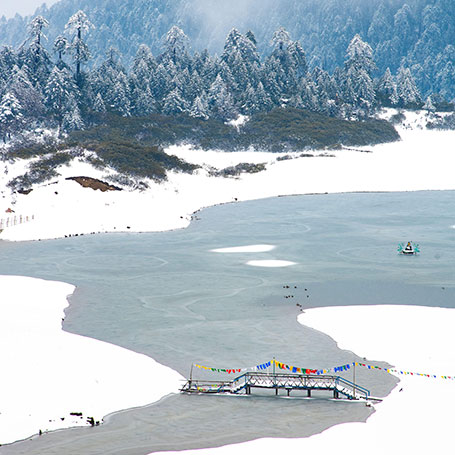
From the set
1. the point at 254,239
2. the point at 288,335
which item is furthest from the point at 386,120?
the point at 288,335

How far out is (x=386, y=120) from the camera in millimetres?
157125

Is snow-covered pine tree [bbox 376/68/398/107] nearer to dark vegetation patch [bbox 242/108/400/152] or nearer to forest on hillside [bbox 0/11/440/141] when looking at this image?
forest on hillside [bbox 0/11/440/141]

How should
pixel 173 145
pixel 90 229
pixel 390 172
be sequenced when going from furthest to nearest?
pixel 173 145
pixel 390 172
pixel 90 229

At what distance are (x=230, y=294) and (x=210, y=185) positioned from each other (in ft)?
209

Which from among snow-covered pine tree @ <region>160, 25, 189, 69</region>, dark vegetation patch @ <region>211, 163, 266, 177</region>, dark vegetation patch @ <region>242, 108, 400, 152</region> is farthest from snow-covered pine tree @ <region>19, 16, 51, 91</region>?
dark vegetation patch @ <region>211, 163, 266, 177</region>

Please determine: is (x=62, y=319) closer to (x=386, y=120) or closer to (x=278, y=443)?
(x=278, y=443)

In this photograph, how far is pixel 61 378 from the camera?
28.3 metres

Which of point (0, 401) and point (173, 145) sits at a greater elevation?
point (173, 145)

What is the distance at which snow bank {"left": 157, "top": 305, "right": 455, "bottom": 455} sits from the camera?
75.4 feet

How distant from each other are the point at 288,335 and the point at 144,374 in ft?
29.4

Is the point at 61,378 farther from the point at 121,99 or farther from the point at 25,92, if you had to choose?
the point at 121,99

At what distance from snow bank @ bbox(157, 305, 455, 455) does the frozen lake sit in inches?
33.7

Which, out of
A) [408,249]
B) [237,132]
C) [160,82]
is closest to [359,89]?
[237,132]

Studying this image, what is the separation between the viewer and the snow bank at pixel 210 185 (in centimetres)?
7456
